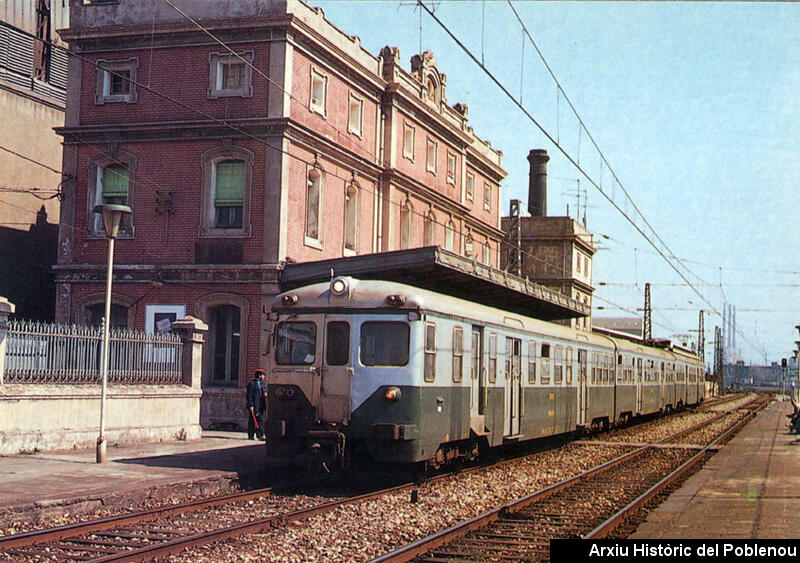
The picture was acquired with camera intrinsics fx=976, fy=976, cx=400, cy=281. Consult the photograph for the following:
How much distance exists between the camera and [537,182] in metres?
71.4

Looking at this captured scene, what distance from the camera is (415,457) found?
1392cm

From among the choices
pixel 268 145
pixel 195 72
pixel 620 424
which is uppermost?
pixel 195 72

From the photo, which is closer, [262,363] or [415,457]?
[415,457]

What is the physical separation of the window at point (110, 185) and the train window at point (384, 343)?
15.6m

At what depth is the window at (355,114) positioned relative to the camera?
30.8m

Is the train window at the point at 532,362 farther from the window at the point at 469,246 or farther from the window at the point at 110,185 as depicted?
the window at the point at 469,246

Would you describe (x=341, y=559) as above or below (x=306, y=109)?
below

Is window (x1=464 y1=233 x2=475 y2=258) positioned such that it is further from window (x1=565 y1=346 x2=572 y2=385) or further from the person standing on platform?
Result: the person standing on platform

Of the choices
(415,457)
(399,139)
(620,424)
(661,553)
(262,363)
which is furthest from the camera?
(399,139)

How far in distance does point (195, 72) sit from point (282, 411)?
52.4ft

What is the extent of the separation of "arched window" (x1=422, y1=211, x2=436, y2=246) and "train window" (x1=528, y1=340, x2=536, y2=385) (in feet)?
57.9

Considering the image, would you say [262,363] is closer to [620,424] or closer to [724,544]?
[620,424]

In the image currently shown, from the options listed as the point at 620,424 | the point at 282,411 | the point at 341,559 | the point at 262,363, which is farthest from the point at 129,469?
the point at 620,424

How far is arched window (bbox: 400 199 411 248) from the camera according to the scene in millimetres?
34812
